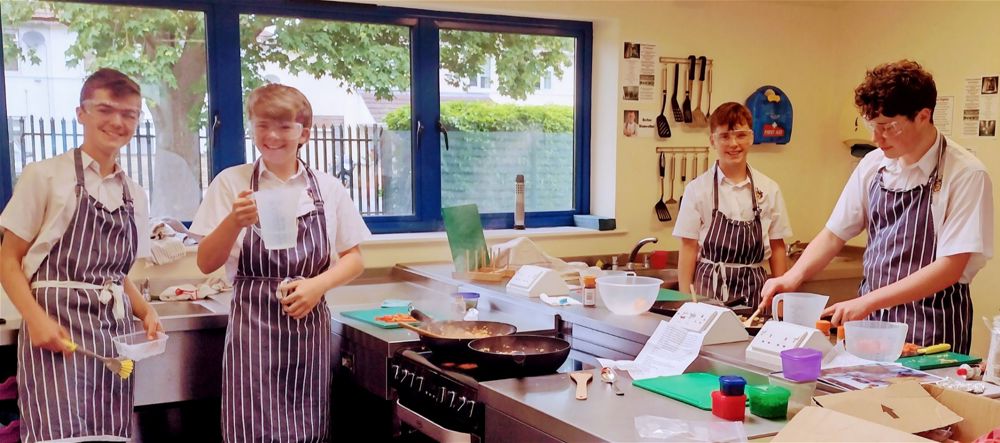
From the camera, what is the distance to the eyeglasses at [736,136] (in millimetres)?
3248

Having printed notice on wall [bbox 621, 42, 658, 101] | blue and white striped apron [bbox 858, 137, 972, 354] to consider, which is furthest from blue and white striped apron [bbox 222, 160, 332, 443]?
printed notice on wall [bbox 621, 42, 658, 101]

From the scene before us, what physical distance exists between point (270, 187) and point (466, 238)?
1099mm

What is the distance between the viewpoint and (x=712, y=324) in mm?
2244

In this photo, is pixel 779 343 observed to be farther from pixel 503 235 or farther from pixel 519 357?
pixel 503 235

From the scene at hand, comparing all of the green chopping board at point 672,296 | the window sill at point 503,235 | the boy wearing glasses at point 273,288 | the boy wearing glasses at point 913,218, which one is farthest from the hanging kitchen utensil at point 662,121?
the boy wearing glasses at point 273,288

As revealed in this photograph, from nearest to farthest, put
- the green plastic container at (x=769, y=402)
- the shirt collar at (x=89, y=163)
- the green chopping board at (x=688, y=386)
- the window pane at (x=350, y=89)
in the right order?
→ the green plastic container at (x=769, y=402) < the green chopping board at (x=688, y=386) < the shirt collar at (x=89, y=163) < the window pane at (x=350, y=89)

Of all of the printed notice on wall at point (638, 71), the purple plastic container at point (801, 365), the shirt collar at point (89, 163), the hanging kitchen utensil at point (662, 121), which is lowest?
the purple plastic container at point (801, 365)

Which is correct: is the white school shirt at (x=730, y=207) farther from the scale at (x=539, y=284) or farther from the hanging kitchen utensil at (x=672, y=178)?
the hanging kitchen utensil at (x=672, y=178)

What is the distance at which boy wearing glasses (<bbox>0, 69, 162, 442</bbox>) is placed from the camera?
226 centimetres

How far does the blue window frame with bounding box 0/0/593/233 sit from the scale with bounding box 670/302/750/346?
1.92 m

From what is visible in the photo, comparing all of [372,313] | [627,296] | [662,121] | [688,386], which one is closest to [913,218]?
[627,296]

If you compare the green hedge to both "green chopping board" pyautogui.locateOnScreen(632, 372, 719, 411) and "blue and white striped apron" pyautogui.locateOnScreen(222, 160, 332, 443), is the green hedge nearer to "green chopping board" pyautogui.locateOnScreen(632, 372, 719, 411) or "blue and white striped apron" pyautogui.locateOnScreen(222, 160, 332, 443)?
"blue and white striped apron" pyautogui.locateOnScreen(222, 160, 332, 443)

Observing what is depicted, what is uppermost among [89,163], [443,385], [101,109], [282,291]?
[101,109]

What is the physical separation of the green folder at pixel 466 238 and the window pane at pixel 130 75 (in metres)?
1.05
